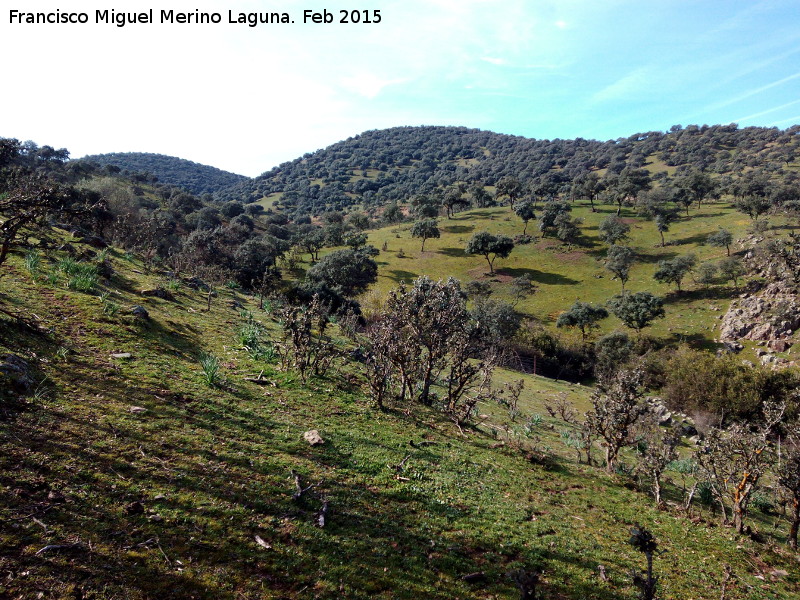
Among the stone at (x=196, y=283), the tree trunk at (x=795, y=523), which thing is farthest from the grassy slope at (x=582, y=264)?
the tree trunk at (x=795, y=523)

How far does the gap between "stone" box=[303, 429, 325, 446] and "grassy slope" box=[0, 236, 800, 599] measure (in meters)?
0.33

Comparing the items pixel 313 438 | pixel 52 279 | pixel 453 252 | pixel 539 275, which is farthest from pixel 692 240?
pixel 52 279

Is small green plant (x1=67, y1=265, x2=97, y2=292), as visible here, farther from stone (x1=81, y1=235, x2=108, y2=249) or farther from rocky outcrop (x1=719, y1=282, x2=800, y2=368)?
rocky outcrop (x1=719, y1=282, x2=800, y2=368)

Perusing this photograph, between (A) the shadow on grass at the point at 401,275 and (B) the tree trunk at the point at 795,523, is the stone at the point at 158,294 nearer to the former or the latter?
(B) the tree trunk at the point at 795,523

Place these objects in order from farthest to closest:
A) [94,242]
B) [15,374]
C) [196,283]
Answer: [196,283] < [94,242] < [15,374]

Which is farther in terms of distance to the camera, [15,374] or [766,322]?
[766,322]

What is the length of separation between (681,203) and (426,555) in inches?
4854

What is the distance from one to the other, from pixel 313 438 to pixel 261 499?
3.65m

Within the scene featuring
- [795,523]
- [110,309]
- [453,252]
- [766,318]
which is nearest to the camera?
[795,523]

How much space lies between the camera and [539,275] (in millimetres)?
78750

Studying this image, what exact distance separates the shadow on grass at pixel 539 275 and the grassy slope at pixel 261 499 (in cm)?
6513

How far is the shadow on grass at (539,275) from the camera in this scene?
2969 inches

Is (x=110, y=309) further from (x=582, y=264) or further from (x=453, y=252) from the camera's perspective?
(x=582, y=264)

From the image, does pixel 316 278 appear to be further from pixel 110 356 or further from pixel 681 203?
pixel 681 203
